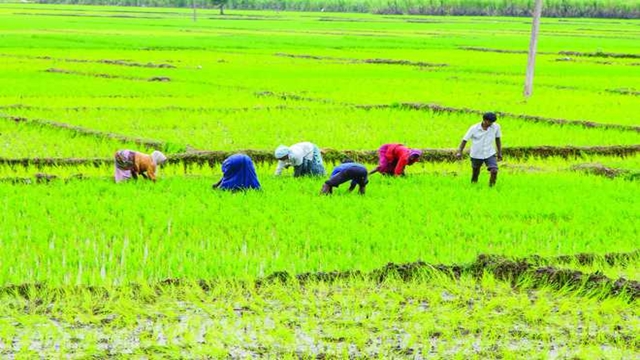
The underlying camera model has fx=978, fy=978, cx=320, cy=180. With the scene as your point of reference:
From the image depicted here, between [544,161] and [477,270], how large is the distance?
5.20 meters

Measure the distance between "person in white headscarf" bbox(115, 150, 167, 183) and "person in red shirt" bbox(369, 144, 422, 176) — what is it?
1.88m

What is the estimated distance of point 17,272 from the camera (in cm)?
541

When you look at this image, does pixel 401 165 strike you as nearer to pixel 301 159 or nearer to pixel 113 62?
pixel 301 159

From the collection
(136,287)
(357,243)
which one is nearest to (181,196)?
(357,243)

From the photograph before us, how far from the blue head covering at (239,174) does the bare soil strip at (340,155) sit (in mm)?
1695

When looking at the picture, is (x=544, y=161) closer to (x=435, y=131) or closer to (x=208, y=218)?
(x=435, y=131)

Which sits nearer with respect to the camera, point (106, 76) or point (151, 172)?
point (151, 172)

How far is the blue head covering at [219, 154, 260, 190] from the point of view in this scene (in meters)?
7.78

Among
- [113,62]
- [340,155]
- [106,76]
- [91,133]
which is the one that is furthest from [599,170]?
[113,62]

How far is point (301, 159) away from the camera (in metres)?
8.34

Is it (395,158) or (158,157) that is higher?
(158,157)

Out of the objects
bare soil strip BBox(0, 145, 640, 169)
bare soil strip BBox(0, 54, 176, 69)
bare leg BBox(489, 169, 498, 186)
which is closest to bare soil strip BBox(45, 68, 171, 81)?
bare soil strip BBox(0, 54, 176, 69)

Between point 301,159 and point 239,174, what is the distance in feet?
2.31

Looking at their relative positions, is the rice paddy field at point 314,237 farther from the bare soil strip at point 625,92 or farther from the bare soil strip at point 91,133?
the bare soil strip at point 625,92
